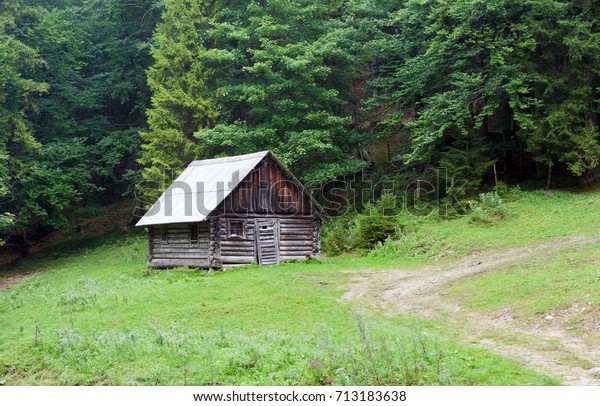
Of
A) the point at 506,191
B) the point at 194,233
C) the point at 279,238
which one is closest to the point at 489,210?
the point at 506,191

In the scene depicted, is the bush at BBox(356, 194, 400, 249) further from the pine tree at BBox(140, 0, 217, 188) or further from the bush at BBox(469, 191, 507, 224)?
the pine tree at BBox(140, 0, 217, 188)

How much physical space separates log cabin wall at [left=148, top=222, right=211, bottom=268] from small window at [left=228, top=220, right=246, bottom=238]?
42.9 inches

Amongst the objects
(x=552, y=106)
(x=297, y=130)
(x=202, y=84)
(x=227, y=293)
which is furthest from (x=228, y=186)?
(x=552, y=106)

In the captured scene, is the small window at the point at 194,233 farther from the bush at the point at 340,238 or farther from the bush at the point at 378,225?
the bush at the point at 378,225

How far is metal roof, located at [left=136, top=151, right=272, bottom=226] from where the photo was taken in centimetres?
2750

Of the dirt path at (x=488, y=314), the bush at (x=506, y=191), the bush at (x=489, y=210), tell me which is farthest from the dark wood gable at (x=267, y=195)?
the bush at (x=506, y=191)

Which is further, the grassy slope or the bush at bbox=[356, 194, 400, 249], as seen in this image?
the bush at bbox=[356, 194, 400, 249]

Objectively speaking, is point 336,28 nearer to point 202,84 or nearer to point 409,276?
point 202,84

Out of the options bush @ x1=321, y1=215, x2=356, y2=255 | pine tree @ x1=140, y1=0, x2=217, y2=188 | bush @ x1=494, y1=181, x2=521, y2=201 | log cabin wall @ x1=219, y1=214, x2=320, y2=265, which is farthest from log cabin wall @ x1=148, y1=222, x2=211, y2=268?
bush @ x1=494, y1=181, x2=521, y2=201

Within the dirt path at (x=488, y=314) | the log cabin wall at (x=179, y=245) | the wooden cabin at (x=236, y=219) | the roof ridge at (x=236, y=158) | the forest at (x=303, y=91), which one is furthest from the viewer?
the forest at (x=303, y=91)

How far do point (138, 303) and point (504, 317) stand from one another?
11.0 meters

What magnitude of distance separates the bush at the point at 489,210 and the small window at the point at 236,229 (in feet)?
34.4

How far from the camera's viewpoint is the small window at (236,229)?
1094 inches

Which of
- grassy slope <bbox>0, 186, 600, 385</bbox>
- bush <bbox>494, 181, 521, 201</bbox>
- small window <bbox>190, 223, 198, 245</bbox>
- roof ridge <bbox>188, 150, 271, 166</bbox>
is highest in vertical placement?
roof ridge <bbox>188, 150, 271, 166</bbox>
